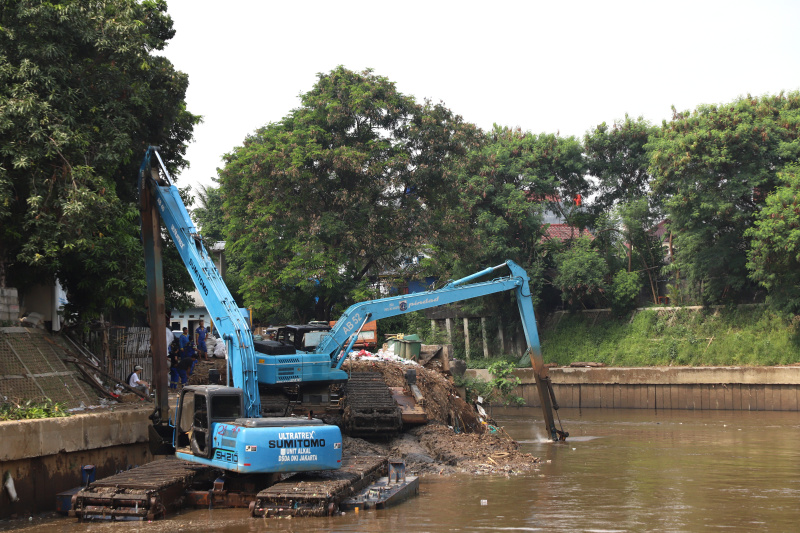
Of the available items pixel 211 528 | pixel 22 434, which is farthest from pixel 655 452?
pixel 22 434

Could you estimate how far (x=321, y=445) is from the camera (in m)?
13.8

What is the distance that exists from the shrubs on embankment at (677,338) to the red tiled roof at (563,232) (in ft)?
16.1

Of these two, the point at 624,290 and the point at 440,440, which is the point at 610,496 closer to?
the point at 440,440

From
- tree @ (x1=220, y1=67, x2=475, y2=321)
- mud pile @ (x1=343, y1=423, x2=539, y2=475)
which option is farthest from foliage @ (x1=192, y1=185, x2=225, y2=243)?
mud pile @ (x1=343, y1=423, x2=539, y2=475)

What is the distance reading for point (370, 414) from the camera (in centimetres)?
2016

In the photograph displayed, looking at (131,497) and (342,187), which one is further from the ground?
(342,187)

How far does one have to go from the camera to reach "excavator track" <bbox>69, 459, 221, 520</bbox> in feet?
42.5

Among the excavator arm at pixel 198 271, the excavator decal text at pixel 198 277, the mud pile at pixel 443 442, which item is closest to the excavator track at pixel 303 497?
the excavator arm at pixel 198 271

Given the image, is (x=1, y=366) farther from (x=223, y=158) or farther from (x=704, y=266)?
(x=704, y=266)

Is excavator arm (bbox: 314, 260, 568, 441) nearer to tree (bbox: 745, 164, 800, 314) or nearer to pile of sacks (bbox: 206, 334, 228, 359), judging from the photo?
pile of sacks (bbox: 206, 334, 228, 359)

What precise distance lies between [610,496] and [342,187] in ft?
77.1

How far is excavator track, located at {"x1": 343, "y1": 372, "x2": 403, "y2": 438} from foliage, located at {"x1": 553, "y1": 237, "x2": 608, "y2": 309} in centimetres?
2504

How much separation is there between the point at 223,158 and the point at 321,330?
27.6 metres

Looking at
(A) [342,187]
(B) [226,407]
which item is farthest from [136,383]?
(A) [342,187]
